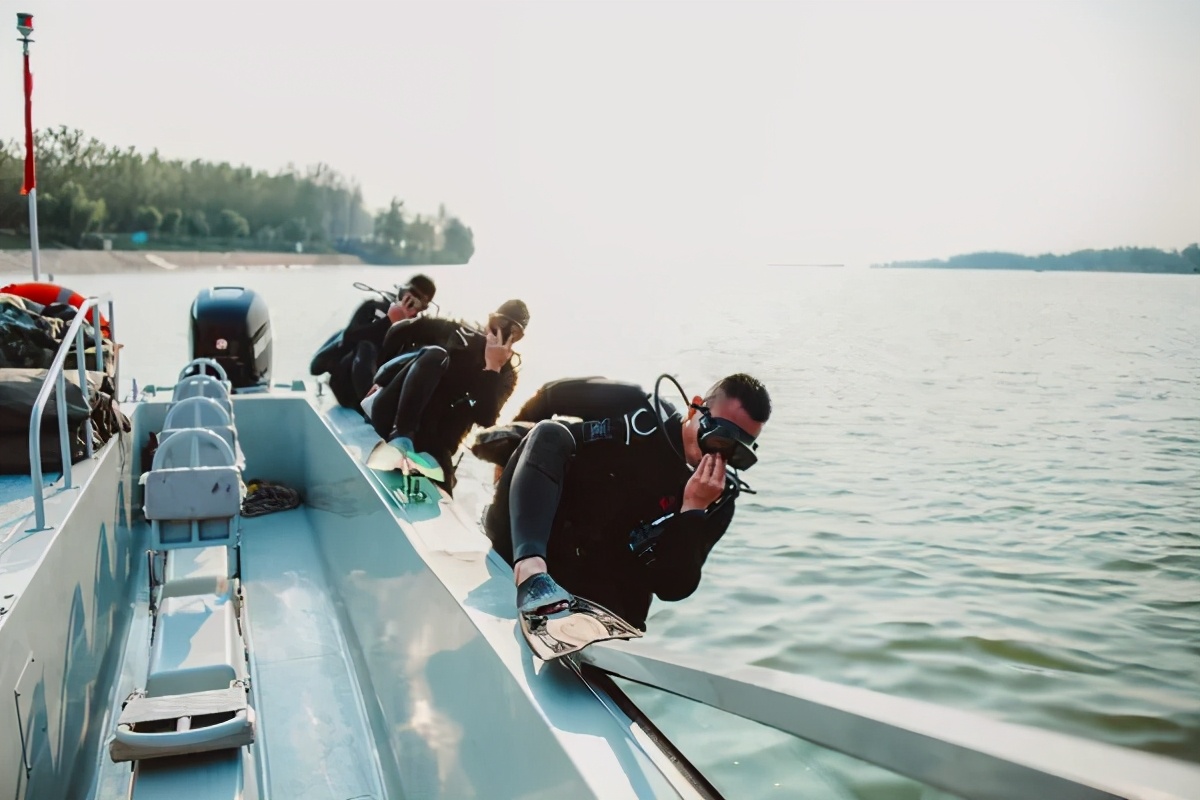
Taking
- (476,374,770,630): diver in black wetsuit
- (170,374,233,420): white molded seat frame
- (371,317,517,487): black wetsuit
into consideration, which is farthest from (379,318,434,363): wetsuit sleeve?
(476,374,770,630): diver in black wetsuit

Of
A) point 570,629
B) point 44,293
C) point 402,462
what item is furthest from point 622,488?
point 44,293

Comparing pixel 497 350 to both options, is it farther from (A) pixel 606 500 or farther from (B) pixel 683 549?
(B) pixel 683 549

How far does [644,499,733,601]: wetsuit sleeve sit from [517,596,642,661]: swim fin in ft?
0.93

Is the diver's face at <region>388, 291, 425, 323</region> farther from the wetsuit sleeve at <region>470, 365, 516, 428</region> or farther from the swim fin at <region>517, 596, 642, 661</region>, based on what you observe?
the swim fin at <region>517, 596, 642, 661</region>

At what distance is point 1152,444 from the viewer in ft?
34.3

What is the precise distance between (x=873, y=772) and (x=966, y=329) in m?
23.4

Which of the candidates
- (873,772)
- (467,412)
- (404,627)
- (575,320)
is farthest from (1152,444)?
(575,320)

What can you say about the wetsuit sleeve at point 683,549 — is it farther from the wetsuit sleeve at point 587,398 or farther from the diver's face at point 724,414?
the wetsuit sleeve at point 587,398

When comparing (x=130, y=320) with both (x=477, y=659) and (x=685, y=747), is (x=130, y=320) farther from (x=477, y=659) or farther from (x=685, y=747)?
(x=477, y=659)

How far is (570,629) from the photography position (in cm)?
144

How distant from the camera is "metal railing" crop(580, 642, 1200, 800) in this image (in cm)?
52

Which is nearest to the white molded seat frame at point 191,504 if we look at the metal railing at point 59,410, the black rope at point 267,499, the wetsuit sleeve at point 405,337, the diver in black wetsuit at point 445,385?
the metal railing at point 59,410

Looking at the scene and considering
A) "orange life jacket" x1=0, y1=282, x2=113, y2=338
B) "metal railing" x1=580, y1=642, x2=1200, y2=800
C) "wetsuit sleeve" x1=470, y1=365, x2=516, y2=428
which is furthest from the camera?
"orange life jacket" x1=0, y1=282, x2=113, y2=338

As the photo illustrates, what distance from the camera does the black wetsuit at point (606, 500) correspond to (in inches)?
72.6
